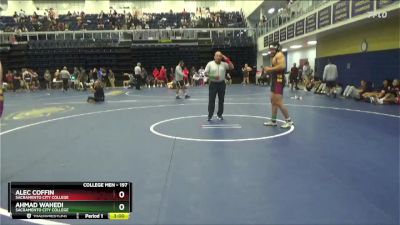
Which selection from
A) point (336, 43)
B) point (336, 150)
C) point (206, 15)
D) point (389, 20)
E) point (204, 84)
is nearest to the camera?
point (336, 150)

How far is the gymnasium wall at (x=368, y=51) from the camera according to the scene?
43.5 ft

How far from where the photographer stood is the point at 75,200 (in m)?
2.59

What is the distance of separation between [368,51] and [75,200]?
1484 centimetres

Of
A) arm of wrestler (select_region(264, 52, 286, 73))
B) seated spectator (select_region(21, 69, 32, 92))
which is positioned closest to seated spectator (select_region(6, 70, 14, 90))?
seated spectator (select_region(21, 69, 32, 92))

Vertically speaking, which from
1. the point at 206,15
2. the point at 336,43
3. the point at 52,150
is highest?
the point at 206,15

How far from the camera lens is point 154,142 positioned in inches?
269

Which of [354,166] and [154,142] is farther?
[154,142]

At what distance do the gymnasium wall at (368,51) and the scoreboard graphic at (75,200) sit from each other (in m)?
12.4

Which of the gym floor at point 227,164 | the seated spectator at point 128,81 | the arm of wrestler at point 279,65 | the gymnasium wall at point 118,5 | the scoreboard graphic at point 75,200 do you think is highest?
the gymnasium wall at point 118,5

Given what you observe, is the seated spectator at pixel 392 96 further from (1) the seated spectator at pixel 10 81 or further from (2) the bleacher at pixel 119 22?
(1) the seated spectator at pixel 10 81

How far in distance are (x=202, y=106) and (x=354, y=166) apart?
784cm

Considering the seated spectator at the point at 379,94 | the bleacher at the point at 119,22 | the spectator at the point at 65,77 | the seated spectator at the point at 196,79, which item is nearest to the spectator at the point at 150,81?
the seated spectator at the point at 196,79

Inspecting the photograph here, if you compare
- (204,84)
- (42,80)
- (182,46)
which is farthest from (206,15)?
(42,80)

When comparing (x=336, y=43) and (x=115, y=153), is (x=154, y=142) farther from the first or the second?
(x=336, y=43)
